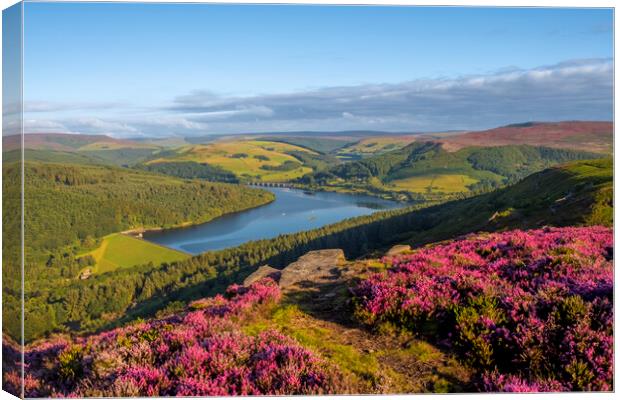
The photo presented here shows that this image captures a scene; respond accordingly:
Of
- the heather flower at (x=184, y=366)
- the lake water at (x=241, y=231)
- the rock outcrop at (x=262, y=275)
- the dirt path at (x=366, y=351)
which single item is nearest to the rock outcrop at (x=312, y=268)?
the rock outcrop at (x=262, y=275)

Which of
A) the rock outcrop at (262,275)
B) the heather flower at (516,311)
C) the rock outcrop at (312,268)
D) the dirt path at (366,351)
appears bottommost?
the rock outcrop at (262,275)

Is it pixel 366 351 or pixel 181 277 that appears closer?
pixel 366 351

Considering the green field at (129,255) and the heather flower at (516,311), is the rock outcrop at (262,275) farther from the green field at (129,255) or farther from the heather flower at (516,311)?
the green field at (129,255)

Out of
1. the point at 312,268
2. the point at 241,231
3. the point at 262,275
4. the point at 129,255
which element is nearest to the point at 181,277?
the point at 129,255

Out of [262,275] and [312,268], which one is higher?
[312,268]

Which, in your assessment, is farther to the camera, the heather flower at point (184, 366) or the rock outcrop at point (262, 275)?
the rock outcrop at point (262, 275)

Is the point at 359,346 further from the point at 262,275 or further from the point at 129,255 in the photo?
the point at 129,255
